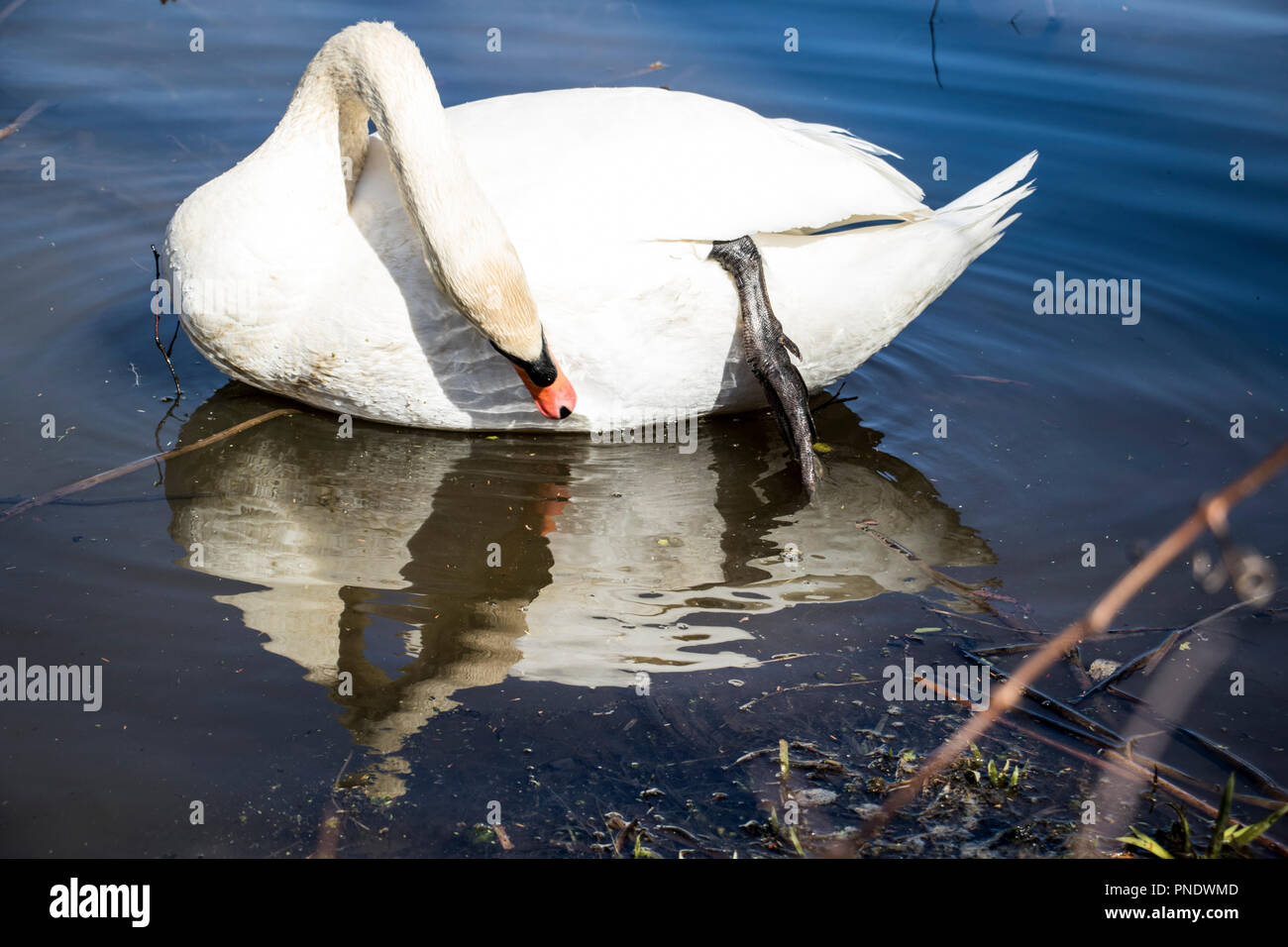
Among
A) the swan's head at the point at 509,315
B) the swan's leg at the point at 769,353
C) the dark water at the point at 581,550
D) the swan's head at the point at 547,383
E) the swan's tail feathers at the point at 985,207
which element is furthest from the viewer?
the swan's tail feathers at the point at 985,207

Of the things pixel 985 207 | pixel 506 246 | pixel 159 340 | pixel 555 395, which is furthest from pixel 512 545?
pixel 985 207

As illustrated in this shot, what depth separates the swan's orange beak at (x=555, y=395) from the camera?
3.92 meters

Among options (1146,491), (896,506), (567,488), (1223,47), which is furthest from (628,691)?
(1223,47)

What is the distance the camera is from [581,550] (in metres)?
3.93

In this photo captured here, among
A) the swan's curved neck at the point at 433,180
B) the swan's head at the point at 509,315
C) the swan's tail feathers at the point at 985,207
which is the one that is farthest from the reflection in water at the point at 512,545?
the swan's tail feathers at the point at 985,207

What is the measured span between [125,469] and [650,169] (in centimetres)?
214

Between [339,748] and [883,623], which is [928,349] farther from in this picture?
[339,748]

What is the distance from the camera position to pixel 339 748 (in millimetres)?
2969

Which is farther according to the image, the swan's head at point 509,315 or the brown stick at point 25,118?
the brown stick at point 25,118

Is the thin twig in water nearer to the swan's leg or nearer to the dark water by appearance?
the dark water

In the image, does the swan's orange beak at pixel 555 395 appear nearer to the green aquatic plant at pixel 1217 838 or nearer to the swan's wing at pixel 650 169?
the swan's wing at pixel 650 169

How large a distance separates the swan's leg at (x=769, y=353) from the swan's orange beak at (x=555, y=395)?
0.68m
